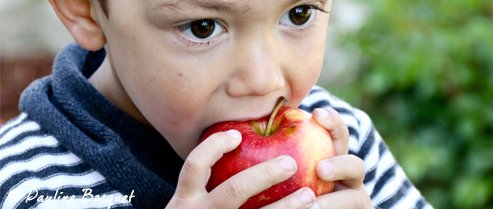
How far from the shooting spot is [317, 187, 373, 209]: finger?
1.85m

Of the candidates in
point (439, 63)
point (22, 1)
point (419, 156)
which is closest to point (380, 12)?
point (439, 63)

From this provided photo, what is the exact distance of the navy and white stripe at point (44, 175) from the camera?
81.6 inches

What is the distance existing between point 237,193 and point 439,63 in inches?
79.1

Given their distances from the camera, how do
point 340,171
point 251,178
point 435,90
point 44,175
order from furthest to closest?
1. point 435,90
2. point 44,175
3. point 340,171
4. point 251,178

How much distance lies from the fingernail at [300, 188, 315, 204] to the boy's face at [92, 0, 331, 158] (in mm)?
187

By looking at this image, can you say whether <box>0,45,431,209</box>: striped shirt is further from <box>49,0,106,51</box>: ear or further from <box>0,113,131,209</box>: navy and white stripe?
<box>49,0,106,51</box>: ear

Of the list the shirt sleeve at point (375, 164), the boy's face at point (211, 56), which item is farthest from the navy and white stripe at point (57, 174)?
the boy's face at point (211, 56)

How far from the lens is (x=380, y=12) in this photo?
389cm

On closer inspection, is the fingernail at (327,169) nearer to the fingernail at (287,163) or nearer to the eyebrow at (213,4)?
the fingernail at (287,163)

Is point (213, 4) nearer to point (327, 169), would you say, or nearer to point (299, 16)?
point (299, 16)

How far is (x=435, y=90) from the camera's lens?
363 cm

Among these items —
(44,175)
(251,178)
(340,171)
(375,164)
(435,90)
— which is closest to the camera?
(251,178)

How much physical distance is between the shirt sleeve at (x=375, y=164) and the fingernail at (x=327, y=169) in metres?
0.46

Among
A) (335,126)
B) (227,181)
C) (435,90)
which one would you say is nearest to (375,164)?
(335,126)
